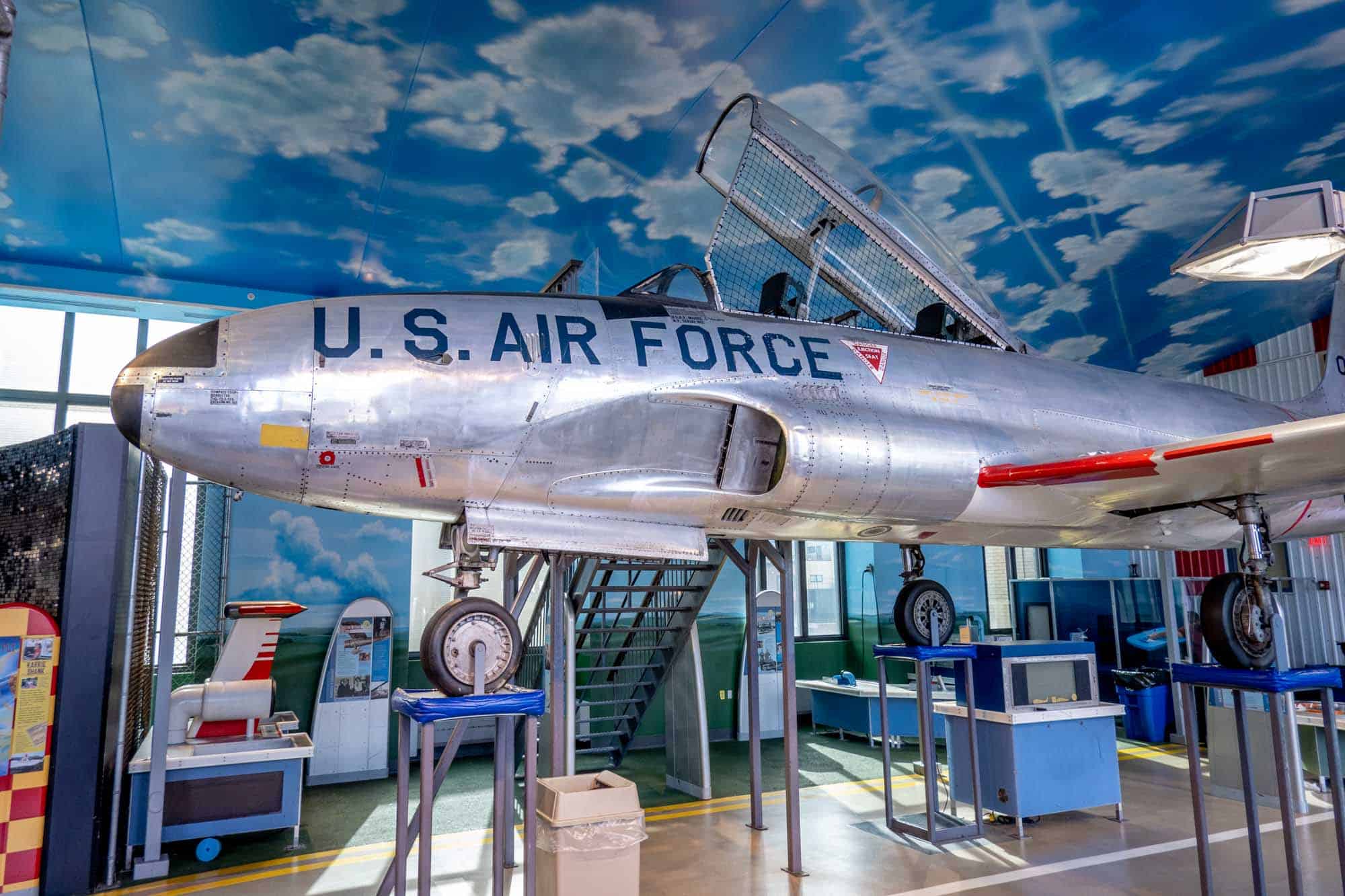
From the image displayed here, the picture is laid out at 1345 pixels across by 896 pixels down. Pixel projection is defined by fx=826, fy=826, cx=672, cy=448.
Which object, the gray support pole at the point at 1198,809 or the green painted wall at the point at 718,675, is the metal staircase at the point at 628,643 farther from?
the gray support pole at the point at 1198,809

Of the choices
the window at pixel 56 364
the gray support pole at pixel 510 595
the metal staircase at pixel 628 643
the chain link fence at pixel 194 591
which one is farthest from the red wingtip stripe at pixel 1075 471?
the window at pixel 56 364

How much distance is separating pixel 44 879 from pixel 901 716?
9516 millimetres

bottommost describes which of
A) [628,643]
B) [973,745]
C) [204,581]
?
[973,745]

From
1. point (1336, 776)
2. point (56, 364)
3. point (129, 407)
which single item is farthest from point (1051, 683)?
point (56, 364)

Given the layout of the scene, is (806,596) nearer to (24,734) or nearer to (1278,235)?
(1278,235)

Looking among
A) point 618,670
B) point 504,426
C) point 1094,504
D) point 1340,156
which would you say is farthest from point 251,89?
point 1340,156

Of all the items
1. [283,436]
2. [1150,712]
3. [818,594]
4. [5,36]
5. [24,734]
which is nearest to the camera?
[5,36]

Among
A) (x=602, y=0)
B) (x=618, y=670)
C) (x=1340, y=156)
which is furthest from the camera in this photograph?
(x=618, y=670)

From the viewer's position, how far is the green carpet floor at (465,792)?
24.4ft

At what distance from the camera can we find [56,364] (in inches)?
411

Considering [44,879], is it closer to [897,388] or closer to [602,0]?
[897,388]

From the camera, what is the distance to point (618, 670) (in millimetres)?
10289

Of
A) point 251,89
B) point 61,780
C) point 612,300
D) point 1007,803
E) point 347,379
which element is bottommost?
point 1007,803

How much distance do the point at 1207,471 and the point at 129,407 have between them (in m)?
6.03
